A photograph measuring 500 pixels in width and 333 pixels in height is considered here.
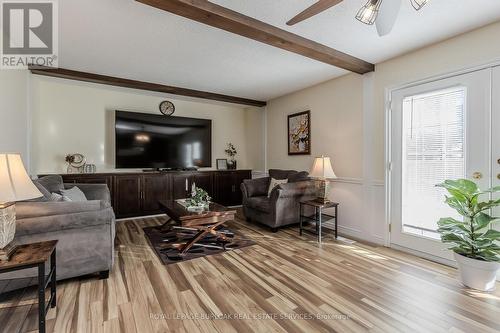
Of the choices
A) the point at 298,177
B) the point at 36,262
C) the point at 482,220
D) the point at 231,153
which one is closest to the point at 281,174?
the point at 298,177

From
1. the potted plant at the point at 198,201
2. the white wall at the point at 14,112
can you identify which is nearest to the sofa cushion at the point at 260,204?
the potted plant at the point at 198,201

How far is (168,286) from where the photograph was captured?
7.11 ft

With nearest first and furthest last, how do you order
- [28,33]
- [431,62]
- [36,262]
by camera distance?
[36,262], [28,33], [431,62]

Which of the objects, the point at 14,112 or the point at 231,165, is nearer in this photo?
the point at 14,112

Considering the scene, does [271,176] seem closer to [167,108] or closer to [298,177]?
[298,177]

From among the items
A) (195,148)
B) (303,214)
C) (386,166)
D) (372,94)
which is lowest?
(303,214)

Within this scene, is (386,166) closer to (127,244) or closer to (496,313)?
(496,313)

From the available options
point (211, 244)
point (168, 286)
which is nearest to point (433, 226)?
point (211, 244)

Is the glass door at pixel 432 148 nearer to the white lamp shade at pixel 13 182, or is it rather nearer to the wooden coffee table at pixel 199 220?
the wooden coffee table at pixel 199 220

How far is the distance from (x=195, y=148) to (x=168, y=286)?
3439mm

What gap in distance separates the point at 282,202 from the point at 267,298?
6.00 ft

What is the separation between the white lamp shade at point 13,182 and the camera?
1.49 meters

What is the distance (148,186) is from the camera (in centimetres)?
458

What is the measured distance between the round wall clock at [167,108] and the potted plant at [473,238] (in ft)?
15.7
